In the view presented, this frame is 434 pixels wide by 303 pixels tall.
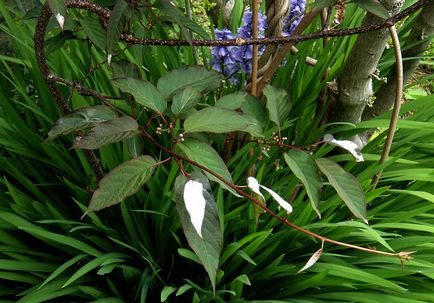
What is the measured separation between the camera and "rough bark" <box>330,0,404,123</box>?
1168 millimetres

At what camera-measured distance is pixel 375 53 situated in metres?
1.20

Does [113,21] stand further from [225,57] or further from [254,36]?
[225,57]

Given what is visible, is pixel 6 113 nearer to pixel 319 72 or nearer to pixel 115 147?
pixel 115 147

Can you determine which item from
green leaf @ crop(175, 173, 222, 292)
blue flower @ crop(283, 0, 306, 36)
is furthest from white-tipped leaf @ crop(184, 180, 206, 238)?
blue flower @ crop(283, 0, 306, 36)

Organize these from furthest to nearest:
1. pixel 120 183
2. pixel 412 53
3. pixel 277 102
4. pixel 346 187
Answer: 1. pixel 412 53
2. pixel 277 102
3. pixel 346 187
4. pixel 120 183

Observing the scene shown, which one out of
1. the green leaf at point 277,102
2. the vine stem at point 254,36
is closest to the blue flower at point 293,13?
the vine stem at point 254,36

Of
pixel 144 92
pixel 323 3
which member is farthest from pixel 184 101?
pixel 323 3

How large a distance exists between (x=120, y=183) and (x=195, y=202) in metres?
0.13

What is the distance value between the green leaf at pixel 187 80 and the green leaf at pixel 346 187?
0.75ft

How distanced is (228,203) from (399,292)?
0.41m

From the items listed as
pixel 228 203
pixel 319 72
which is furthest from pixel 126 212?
pixel 319 72

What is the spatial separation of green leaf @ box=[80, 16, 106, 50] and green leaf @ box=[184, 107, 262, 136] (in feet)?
0.58

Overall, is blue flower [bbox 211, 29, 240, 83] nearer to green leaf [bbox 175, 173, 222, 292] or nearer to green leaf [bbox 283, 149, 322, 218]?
green leaf [bbox 283, 149, 322, 218]

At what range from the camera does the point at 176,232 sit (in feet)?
3.80
